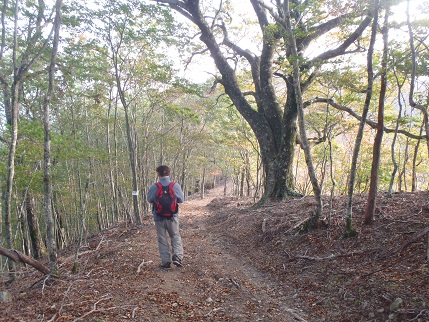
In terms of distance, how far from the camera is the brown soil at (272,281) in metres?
3.16

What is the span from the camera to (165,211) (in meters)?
4.77

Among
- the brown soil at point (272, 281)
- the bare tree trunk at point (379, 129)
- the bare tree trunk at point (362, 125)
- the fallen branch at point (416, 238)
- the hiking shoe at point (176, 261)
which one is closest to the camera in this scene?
the brown soil at point (272, 281)

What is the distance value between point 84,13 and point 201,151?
18236 millimetres

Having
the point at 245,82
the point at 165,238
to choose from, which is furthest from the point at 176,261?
the point at 245,82

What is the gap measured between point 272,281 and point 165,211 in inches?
83.1

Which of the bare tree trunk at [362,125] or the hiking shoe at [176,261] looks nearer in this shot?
the bare tree trunk at [362,125]

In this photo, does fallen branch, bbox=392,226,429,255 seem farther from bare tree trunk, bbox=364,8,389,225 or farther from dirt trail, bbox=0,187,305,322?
dirt trail, bbox=0,187,305,322

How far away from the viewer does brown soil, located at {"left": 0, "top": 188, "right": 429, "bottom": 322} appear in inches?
125

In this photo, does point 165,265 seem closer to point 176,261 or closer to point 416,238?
point 176,261

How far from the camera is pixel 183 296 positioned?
3842 mm

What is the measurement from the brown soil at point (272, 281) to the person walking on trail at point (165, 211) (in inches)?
10.4

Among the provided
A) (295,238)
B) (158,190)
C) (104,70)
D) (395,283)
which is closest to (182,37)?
(104,70)

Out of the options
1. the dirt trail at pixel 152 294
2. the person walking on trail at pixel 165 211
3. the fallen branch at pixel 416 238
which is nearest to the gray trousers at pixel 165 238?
the person walking on trail at pixel 165 211

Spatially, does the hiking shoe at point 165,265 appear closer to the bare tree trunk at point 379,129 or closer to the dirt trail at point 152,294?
the dirt trail at point 152,294
